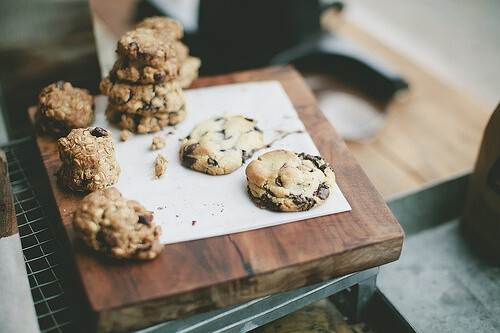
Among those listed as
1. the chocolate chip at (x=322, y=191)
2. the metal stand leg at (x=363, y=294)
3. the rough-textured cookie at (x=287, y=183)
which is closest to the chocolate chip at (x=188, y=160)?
the rough-textured cookie at (x=287, y=183)

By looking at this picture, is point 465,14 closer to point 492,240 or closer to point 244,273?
point 492,240

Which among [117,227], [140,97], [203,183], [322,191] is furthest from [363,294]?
[140,97]

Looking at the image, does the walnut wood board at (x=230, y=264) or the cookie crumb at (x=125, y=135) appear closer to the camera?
the walnut wood board at (x=230, y=264)

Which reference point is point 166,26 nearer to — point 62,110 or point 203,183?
point 62,110

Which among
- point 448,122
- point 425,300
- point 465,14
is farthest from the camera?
point 465,14

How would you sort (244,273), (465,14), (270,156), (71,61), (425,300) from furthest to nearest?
(465,14)
(71,61)
(425,300)
(270,156)
(244,273)

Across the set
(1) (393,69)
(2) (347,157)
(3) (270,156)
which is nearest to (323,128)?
(2) (347,157)

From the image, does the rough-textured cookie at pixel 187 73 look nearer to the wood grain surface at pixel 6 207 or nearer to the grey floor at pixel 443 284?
the wood grain surface at pixel 6 207
